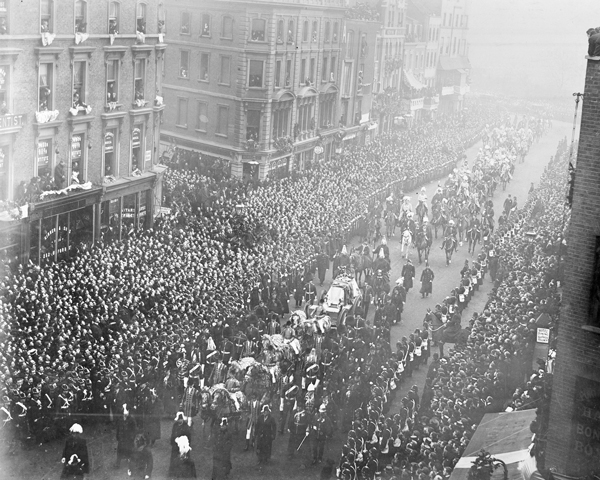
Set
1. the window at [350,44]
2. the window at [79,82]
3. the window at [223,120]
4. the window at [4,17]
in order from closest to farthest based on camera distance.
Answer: the window at [4,17] → the window at [79,82] → the window at [223,120] → the window at [350,44]

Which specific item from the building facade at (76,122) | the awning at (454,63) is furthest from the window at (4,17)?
the awning at (454,63)

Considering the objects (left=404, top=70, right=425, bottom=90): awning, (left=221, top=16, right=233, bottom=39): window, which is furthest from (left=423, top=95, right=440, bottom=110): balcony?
(left=221, top=16, right=233, bottom=39): window

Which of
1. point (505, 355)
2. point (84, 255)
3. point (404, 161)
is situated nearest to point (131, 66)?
point (84, 255)

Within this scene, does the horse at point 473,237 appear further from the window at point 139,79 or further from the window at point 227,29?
the window at point 227,29

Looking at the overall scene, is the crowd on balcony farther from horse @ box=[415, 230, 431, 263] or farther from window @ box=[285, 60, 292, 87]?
window @ box=[285, 60, 292, 87]

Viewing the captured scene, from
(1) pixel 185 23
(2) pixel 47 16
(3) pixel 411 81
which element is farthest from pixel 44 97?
(3) pixel 411 81

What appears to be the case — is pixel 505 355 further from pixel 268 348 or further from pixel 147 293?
pixel 147 293

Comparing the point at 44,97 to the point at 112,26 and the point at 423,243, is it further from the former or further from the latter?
the point at 423,243
